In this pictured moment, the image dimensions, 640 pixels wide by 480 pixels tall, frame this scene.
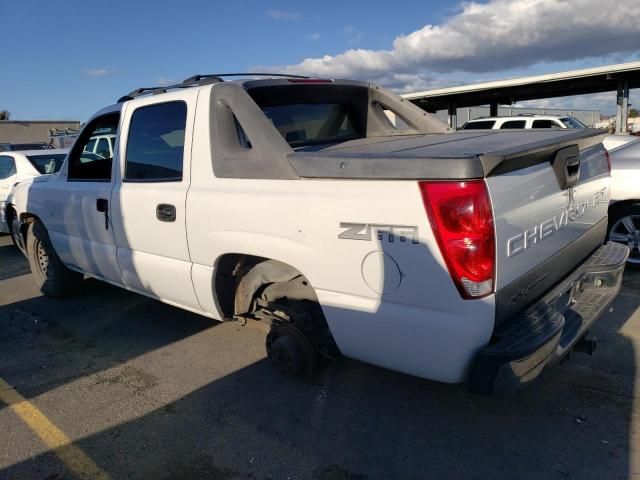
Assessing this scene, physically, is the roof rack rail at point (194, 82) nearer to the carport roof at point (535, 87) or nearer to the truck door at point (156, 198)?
the truck door at point (156, 198)

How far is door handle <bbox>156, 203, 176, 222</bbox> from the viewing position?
3.55 meters

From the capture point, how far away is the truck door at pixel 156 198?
355cm

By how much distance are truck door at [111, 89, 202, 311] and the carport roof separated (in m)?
17.2

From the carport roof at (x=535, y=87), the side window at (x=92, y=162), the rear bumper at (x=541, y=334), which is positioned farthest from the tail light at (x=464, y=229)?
the carport roof at (x=535, y=87)

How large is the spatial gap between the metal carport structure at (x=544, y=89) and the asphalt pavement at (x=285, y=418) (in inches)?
641

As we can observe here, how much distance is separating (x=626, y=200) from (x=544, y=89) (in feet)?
62.8

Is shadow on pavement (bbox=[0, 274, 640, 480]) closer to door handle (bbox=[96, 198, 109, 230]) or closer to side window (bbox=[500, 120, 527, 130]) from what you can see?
door handle (bbox=[96, 198, 109, 230])

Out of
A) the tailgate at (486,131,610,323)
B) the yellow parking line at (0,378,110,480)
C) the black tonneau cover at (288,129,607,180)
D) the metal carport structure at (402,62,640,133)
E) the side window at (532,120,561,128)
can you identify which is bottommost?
the yellow parking line at (0,378,110,480)

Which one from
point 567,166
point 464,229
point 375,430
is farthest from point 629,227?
point 464,229

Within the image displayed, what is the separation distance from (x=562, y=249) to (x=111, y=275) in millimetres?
3540

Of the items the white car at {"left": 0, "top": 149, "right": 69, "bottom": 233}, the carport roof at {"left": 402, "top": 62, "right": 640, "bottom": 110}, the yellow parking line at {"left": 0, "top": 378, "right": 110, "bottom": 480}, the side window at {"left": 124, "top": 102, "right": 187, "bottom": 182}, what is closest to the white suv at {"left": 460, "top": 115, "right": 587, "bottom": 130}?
the carport roof at {"left": 402, "top": 62, "right": 640, "bottom": 110}

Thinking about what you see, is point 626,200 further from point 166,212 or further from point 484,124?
point 484,124

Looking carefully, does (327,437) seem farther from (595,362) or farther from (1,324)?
(1,324)

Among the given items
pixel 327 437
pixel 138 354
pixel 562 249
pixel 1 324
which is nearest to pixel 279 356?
pixel 327 437
